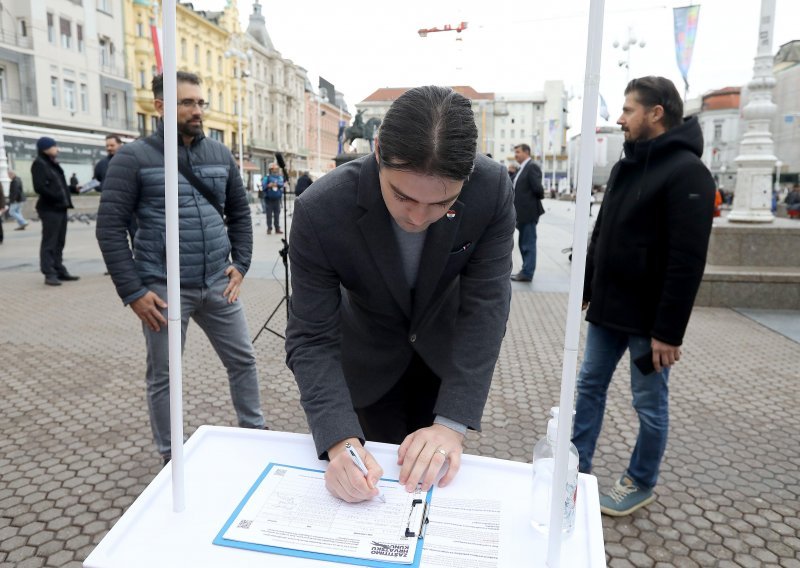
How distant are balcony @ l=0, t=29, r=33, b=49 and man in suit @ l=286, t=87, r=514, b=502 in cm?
3249

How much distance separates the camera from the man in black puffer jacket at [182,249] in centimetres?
283

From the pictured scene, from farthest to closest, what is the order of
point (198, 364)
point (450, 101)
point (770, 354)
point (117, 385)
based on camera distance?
point (770, 354) < point (198, 364) < point (117, 385) < point (450, 101)

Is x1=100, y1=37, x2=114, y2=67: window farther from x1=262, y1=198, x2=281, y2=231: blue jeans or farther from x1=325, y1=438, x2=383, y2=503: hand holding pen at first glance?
x1=325, y1=438, x2=383, y2=503: hand holding pen

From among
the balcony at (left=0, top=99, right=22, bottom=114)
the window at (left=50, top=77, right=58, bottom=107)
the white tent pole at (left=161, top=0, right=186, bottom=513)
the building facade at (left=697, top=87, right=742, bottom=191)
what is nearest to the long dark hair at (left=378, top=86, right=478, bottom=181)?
the white tent pole at (left=161, top=0, right=186, bottom=513)

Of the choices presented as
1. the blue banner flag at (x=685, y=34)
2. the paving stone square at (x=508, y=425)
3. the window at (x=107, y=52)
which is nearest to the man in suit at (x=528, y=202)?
the paving stone square at (x=508, y=425)

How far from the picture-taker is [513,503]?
4.36 feet

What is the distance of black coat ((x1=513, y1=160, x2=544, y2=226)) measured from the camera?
8.51m

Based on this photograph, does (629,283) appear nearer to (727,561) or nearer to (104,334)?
(727,561)

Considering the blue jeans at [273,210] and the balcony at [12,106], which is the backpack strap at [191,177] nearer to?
the blue jeans at [273,210]

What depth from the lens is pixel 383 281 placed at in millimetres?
1623

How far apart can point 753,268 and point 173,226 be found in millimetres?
7913

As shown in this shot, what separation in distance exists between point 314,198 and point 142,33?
137 ft

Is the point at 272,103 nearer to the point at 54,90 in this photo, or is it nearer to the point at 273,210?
the point at 54,90

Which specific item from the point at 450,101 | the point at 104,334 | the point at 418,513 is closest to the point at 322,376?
the point at 418,513
